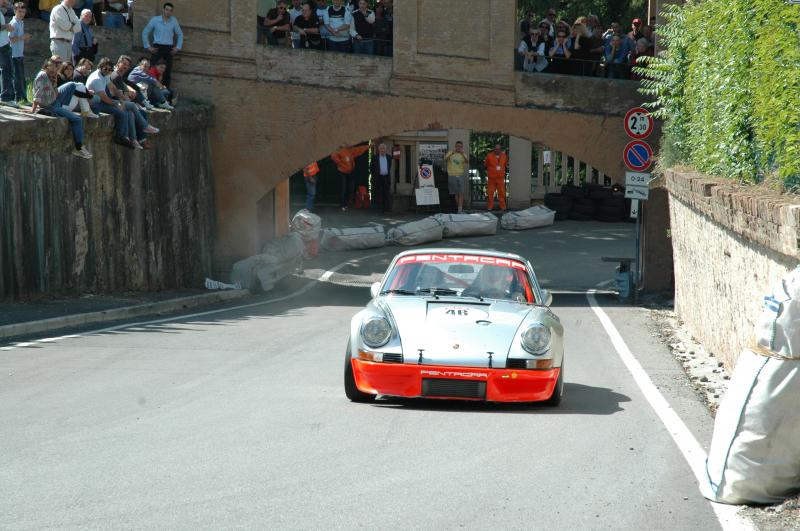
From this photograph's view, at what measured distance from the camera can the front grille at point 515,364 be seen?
10133 mm

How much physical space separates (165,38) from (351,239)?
26.9ft

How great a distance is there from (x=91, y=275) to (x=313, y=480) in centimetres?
1498

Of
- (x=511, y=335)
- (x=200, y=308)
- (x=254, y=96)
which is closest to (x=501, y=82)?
(x=254, y=96)

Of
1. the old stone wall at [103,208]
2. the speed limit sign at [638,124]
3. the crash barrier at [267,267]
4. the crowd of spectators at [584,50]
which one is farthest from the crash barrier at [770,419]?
the crowd of spectators at [584,50]

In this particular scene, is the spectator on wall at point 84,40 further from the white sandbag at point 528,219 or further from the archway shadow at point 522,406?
the archway shadow at point 522,406

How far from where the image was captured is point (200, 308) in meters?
22.3

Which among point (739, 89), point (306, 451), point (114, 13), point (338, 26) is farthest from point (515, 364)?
point (114, 13)

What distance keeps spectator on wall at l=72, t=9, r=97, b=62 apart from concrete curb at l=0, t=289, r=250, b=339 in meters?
6.21

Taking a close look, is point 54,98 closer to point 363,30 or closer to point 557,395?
point 363,30

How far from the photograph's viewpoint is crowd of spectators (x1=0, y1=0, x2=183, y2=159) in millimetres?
20441

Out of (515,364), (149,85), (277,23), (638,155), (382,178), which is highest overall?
(277,23)

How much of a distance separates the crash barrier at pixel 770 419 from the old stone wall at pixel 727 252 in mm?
430

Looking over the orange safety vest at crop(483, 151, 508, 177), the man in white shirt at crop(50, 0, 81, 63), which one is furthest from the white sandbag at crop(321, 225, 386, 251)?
the man in white shirt at crop(50, 0, 81, 63)

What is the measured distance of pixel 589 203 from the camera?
39.3 m
